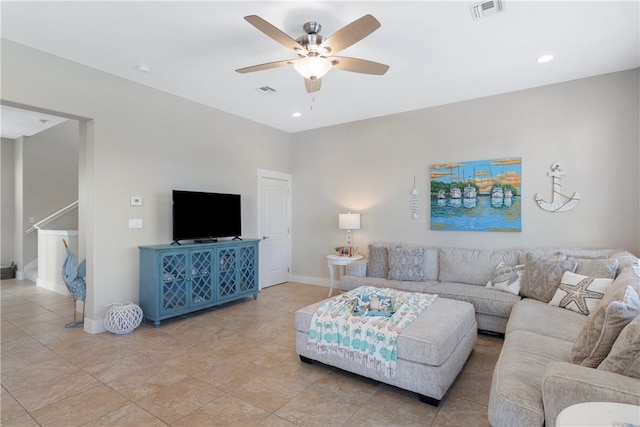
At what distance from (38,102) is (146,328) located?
2551mm

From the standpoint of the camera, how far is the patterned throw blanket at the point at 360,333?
226cm

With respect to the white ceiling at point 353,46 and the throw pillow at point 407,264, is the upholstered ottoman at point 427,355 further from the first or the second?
the white ceiling at point 353,46

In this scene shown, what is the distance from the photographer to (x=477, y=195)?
4336 mm

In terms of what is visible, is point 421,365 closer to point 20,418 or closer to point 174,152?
point 20,418

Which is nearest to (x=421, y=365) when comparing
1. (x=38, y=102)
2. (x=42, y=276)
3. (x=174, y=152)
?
(x=174, y=152)

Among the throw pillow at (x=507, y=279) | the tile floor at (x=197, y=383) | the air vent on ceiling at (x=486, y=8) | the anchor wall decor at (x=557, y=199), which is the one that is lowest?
the tile floor at (x=197, y=383)

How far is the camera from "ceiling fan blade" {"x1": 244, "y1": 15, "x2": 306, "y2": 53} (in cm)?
207

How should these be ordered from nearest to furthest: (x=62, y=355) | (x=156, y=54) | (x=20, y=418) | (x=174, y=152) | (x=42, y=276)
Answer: (x=20, y=418) → (x=62, y=355) → (x=156, y=54) → (x=174, y=152) → (x=42, y=276)

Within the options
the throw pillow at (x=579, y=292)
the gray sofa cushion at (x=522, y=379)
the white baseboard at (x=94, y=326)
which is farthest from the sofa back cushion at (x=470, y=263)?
the white baseboard at (x=94, y=326)

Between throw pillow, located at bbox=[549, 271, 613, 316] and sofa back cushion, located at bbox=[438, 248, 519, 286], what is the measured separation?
2.62 feet

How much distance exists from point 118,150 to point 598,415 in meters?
4.37

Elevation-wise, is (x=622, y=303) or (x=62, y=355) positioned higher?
(x=622, y=303)

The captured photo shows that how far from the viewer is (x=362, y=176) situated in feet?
17.5

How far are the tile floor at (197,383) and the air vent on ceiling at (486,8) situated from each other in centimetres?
287
